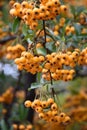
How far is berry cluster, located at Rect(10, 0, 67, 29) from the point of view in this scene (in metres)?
1.95

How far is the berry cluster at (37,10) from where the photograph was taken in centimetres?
195

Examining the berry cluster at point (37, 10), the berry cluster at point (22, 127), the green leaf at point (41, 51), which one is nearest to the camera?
the berry cluster at point (37, 10)

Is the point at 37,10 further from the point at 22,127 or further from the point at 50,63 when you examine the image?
the point at 22,127

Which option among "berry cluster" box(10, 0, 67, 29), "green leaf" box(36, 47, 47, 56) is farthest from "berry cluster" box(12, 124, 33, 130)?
"berry cluster" box(10, 0, 67, 29)

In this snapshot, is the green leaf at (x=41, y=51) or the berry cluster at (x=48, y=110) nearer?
the berry cluster at (x=48, y=110)

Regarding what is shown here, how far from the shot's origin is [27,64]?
201 cm

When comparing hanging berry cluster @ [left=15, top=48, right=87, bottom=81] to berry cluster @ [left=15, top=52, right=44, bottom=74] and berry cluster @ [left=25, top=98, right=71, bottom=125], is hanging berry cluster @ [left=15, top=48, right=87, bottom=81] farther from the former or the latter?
berry cluster @ [left=25, top=98, right=71, bottom=125]

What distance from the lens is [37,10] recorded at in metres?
1.93

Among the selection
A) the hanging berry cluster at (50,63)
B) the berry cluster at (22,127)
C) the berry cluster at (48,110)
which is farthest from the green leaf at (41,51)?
the berry cluster at (22,127)

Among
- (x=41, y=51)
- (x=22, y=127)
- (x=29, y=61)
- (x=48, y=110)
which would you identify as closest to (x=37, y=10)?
(x=29, y=61)

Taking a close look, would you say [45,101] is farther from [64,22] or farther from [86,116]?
[86,116]

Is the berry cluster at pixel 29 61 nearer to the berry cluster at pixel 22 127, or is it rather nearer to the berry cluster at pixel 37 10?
the berry cluster at pixel 37 10

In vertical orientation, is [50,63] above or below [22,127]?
above

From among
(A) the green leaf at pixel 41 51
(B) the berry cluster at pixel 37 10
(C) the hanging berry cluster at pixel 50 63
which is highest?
(B) the berry cluster at pixel 37 10
